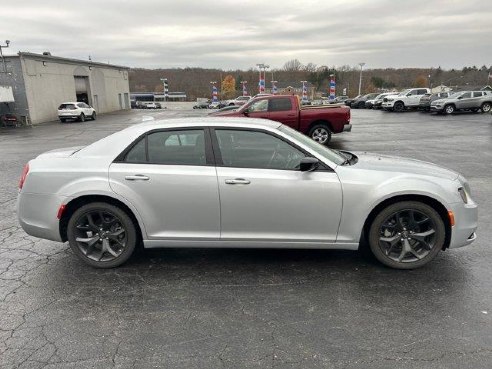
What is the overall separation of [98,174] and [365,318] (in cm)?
289

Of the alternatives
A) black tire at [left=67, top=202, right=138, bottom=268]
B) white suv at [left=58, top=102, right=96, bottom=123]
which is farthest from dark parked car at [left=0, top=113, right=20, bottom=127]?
black tire at [left=67, top=202, right=138, bottom=268]

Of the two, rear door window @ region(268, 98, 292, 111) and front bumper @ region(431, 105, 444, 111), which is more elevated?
rear door window @ region(268, 98, 292, 111)

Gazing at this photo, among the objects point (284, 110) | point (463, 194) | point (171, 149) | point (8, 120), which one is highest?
point (171, 149)

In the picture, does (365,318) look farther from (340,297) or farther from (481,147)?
(481,147)

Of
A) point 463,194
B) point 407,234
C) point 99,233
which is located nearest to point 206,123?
point 99,233

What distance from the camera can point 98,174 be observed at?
12.4 ft

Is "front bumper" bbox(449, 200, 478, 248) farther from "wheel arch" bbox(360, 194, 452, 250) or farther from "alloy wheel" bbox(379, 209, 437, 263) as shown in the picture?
"alloy wheel" bbox(379, 209, 437, 263)

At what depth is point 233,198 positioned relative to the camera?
369 cm

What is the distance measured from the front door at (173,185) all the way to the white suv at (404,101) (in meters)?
32.9

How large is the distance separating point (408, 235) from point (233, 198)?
6.09ft

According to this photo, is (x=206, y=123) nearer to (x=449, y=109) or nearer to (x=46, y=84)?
(x=449, y=109)

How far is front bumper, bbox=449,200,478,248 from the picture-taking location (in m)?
3.69

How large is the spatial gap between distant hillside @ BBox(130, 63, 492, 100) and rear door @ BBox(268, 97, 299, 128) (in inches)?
4205

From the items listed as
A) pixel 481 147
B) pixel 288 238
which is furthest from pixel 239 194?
pixel 481 147
